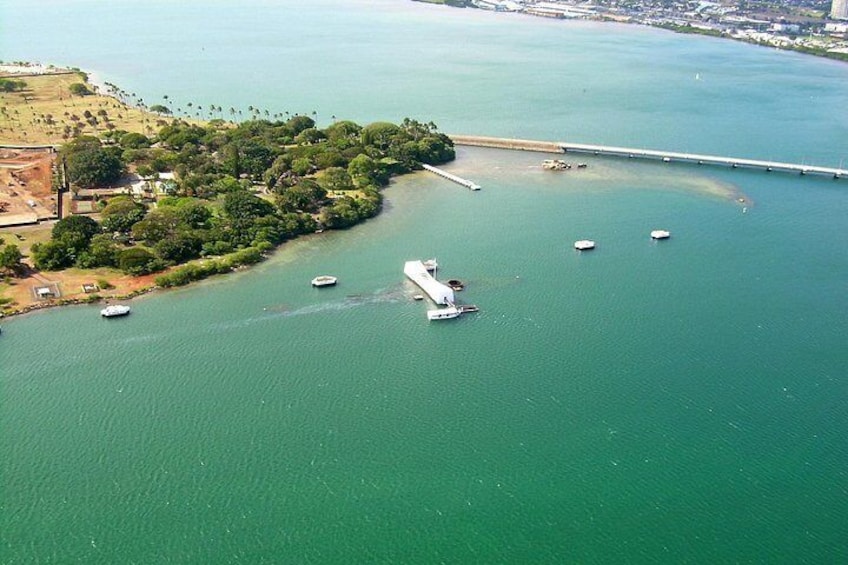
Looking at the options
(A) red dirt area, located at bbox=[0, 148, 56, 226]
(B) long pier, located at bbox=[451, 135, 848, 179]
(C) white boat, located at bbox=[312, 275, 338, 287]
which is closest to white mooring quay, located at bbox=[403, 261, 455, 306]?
(C) white boat, located at bbox=[312, 275, 338, 287]

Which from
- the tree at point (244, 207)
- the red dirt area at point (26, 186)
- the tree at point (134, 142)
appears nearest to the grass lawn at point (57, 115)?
the red dirt area at point (26, 186)

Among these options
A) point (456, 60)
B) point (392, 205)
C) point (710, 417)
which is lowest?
point (710, 417)

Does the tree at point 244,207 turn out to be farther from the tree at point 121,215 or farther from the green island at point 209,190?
the tree at point 121,215

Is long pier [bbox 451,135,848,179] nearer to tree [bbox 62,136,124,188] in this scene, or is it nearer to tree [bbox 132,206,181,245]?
tree [bbox 62,136,124,188]

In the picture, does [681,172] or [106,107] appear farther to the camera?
[106,107]

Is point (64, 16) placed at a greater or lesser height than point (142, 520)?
greater

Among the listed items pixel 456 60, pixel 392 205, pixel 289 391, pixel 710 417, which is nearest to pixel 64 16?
pixel 456 60

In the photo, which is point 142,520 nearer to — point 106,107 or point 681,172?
point 681,172

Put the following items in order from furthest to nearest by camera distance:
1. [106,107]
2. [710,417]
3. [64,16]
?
[64,16]
[106,107]
[710,417]
